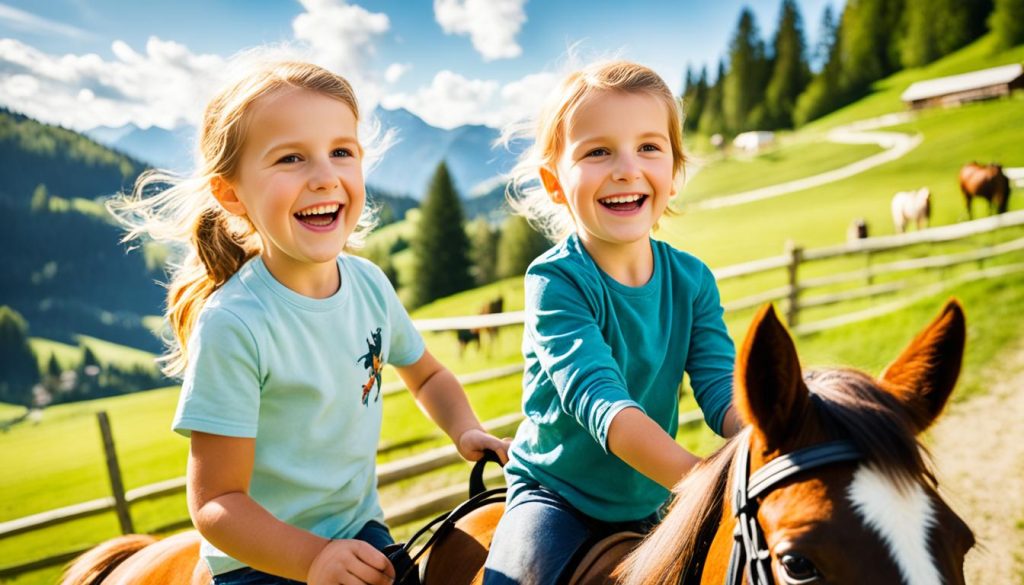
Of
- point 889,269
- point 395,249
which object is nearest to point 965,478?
point 889,269

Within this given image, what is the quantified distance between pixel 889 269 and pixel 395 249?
64.9m

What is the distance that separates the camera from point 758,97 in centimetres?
6284

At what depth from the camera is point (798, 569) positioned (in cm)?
86

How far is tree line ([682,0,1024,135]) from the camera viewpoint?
47.4 metres

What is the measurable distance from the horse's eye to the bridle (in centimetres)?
3

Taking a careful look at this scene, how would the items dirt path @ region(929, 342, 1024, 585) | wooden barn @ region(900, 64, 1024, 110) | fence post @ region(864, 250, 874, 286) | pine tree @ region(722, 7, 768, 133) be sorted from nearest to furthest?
dirt path @ region(929, 342, 1024, 585) < fence post @ region(864, 250, 874, 286) < wooden barn @ region(900, 64, 1024, 110) < pine tree @ region(722, 7, 768, 133)

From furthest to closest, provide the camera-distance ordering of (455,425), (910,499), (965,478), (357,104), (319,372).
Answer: (965,478), (455,425), (357,104), (319,372), (910,499)

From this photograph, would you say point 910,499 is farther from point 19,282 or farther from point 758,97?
point 758,97

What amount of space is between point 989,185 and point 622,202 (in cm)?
2285

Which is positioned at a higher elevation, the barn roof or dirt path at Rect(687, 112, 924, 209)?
the barn roof

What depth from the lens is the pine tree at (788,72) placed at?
58.8m

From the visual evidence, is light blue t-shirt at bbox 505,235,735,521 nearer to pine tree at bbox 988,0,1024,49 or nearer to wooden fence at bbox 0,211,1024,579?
wooden fence at bbox 0,211,1024,579

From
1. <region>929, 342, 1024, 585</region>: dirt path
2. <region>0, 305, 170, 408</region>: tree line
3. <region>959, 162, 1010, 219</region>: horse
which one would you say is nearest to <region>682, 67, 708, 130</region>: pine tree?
<region>959, 162, 1010, 219</region>: horse

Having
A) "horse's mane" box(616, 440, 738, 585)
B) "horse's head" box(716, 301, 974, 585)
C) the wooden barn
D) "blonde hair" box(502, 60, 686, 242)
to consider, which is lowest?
"horse's mane" box(616, 440, 738, 585)
